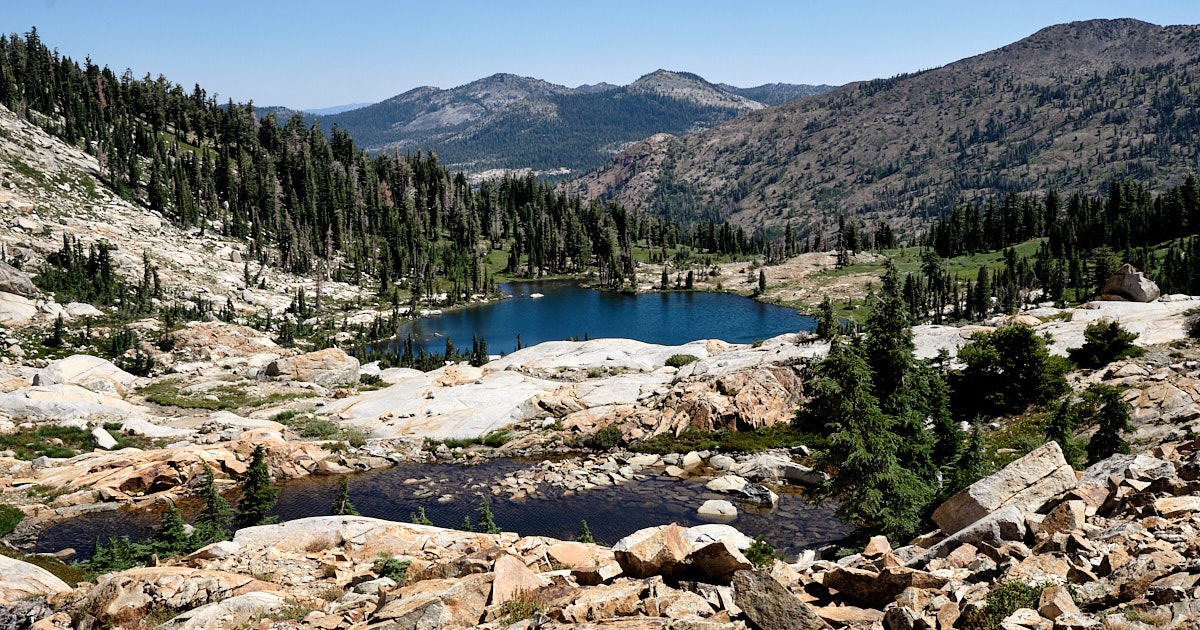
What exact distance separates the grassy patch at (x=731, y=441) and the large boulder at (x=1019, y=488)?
2841 centimetres

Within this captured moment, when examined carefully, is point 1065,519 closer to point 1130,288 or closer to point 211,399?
point 211,399

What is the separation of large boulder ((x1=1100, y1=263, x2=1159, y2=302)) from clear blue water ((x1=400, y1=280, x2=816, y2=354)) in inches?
2244

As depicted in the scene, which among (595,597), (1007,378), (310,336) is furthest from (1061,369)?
(310,336)

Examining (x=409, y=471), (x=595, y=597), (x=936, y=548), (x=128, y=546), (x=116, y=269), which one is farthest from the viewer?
(x=116, y=269)

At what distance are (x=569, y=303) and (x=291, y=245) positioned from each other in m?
67.7

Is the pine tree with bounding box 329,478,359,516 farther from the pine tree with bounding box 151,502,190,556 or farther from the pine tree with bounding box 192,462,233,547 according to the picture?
the pine tree with bounding box 151,502,190,556

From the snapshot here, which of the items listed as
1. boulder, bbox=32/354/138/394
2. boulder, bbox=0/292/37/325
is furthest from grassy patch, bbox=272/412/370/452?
boulder, bbox=0/292/37/325

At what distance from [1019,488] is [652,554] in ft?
45.4

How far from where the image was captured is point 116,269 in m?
107

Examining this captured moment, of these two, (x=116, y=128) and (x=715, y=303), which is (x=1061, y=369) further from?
(x=116, y=128)

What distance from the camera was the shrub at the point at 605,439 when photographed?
182 ft

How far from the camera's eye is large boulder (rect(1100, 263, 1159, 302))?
245 ft

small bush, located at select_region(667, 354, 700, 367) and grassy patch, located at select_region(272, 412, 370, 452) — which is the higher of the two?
small bush, located at select_region(667, 354, 700, 367)

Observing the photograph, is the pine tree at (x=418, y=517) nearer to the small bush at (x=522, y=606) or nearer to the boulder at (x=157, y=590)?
the boulder at (x=157, y=590)
